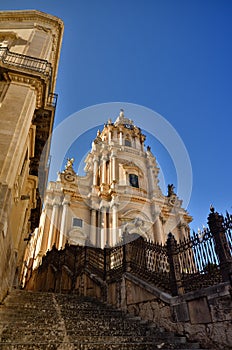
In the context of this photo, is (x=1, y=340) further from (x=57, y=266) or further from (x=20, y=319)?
(x=57, y=266)

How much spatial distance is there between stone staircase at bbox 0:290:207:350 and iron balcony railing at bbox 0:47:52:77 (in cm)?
891

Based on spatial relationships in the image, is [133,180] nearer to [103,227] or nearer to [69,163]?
[103,227]

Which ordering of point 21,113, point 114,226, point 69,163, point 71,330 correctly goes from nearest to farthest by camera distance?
point 71,330, point 21,113, point 114,226, point 69,163

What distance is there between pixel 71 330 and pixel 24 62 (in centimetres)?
1096

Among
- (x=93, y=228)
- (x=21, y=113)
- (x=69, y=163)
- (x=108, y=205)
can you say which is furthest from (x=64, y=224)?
(x=21, y=113)

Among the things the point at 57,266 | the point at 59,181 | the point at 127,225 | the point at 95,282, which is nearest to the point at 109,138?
the point at 59,181

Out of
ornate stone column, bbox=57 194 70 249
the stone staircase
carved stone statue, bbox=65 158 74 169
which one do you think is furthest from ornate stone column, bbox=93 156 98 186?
the stone staircase

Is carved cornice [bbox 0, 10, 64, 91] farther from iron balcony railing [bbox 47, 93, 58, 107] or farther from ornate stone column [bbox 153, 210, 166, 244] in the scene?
ornate stone column [bbox 153, 210, 166, 244]

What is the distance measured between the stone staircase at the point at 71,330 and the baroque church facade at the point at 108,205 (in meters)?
14.9

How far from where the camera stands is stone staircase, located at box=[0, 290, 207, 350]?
3992 millimetres

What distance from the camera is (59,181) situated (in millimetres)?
26531

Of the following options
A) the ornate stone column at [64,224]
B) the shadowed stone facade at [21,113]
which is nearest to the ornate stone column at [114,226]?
the ornate stone column at [64,224]

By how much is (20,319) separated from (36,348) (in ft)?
5.30

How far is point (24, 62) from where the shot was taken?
1058 cm
